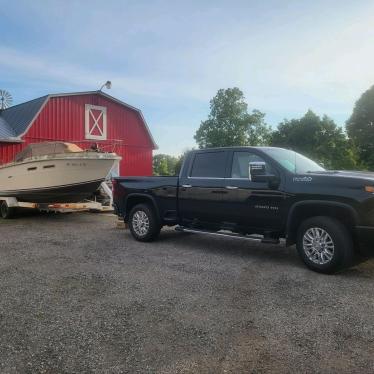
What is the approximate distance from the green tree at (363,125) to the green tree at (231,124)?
13.8 metres

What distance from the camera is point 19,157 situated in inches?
554

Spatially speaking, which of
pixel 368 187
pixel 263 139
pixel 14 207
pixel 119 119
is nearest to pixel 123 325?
pixel 368 187

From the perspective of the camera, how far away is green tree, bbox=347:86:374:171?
1945 inches

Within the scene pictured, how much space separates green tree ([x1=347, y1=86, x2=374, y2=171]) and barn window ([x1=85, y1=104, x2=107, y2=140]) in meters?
36.5

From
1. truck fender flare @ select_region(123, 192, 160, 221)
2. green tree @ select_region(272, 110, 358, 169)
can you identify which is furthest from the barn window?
green tree @ select_region(272, 110, 358, 169)

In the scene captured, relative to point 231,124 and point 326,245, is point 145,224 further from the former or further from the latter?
point 231,124

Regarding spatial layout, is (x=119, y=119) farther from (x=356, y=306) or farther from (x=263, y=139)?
(x=263, y=139)

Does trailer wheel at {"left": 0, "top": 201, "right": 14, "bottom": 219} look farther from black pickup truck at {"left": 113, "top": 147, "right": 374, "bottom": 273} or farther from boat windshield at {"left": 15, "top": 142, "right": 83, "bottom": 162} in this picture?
black pickup truck at {"left": 113, "top": 147, "right": 374, "bottom": 273}

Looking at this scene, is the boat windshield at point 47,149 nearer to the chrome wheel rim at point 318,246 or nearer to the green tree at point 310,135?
the chrome wheel rim at point 318,246

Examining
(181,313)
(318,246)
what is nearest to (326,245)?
(318,246)

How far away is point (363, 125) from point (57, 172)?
1796 inches

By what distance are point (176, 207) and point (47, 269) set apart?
2.91 meters

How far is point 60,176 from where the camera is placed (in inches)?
508

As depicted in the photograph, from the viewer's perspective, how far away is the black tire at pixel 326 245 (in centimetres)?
596
